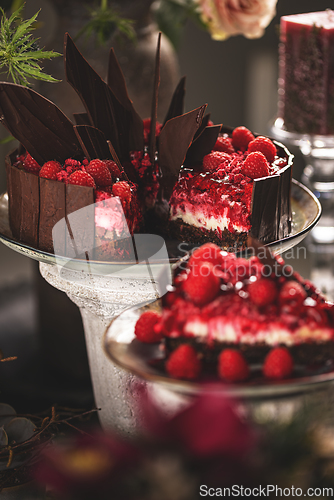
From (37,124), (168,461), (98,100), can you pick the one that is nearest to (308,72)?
(98,100)

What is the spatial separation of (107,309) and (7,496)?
0.30 m

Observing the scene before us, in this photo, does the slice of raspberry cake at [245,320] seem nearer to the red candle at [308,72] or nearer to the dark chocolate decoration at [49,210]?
the dark chocolate decoration at [49,210]

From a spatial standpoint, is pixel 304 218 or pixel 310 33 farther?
pixel 310 33

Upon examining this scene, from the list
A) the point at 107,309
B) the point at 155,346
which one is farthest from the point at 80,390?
the point at 155,346

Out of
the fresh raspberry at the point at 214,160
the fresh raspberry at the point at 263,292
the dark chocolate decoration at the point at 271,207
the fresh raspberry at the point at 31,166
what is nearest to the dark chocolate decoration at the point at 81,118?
the fresh raspberry at the point at 31,166

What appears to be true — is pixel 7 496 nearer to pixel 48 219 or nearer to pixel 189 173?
pixel 48 219

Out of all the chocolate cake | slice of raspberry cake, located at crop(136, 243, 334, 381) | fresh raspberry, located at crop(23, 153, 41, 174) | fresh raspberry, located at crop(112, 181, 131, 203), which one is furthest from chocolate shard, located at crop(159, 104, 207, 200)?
slice of raspberry cake, located at crop(136, 243, 334, 381)

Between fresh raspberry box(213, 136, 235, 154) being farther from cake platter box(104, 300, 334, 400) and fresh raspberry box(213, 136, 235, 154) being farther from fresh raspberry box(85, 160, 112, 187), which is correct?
cake platter box(104, 300, 334, 400)

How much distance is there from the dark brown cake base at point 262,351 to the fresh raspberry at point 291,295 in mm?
44

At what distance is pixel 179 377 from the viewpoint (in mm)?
525

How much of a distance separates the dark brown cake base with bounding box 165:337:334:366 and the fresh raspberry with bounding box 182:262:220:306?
0.15 ft

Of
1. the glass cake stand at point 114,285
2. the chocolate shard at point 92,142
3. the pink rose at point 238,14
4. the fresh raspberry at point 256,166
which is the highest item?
the pink rose at point 238,14

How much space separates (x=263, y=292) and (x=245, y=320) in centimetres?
3

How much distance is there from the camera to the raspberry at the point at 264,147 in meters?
0.98
